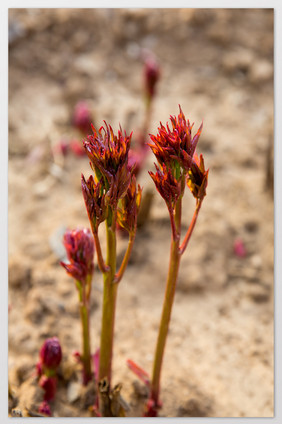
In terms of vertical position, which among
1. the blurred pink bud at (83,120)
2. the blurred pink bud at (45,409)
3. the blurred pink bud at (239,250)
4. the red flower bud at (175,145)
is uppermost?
the blurred pink bud at (83,120)

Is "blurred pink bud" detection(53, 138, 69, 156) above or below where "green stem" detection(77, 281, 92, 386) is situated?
above

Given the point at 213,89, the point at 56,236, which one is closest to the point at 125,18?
the point at 213,89

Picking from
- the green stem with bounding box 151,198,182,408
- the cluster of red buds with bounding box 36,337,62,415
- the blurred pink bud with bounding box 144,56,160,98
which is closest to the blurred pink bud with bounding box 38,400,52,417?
the cluster of red buds with bounding box 36,337,62,415

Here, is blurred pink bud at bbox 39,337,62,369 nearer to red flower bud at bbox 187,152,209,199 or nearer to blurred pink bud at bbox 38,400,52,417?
blurred pink bud at bbox 38,400,52,417

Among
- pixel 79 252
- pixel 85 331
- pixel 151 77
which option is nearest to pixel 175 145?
pixel 79 252

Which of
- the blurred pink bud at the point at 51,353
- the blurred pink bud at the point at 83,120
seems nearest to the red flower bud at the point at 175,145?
the blurred pink bud at the point at 51,353

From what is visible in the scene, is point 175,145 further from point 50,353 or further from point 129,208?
point 50,353

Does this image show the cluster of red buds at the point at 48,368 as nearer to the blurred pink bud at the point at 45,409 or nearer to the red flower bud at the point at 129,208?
the blurred pink bud at the point at 45,409
